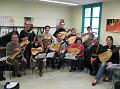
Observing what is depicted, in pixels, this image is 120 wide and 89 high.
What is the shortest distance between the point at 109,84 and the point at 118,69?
58 cm

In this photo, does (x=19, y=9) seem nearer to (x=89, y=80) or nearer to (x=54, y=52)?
(x=54, y=52)

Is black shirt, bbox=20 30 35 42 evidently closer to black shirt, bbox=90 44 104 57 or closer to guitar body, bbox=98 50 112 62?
black shirt, bbox=90 44 104 57

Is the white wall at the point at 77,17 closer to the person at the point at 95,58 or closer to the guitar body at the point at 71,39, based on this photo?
the guitar body at the point at 71,39

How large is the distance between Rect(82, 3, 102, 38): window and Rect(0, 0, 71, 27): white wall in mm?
908

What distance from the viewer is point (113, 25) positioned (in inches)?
261

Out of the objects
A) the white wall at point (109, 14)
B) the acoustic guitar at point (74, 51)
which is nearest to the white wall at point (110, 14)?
the white wall at point (109, 14)

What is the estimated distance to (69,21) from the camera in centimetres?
882

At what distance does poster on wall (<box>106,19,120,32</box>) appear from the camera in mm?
6464

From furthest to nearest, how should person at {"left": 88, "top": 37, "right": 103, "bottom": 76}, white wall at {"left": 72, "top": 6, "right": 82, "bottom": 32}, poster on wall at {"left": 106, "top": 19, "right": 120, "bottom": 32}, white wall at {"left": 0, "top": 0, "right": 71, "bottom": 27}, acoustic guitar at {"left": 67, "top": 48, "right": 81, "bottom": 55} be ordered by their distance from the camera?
white wall at {"left": 72, "top": 6, "right": 82, "bottom": 32}
white wall at {"left": 0, "top": 0, "right": 71, "bottom": 27}
poster on wall at {"left": 106, "top": 19, "right": 120, "bottom": 32}
acoustic guitar at {"left": 67, "top": 48, "right": 81, "bottom": 55}
person at {"left": 88, "top": 37, "right": 103, "bottom": 76}

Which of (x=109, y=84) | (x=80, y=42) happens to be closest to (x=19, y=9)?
(x=80, y=42)

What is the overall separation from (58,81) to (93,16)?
418 cm

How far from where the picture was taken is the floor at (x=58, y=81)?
13.2 feet

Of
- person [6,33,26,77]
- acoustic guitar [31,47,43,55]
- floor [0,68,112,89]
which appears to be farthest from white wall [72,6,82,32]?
person [6,33,26,77]

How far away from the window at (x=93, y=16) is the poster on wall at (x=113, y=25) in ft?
1.73
